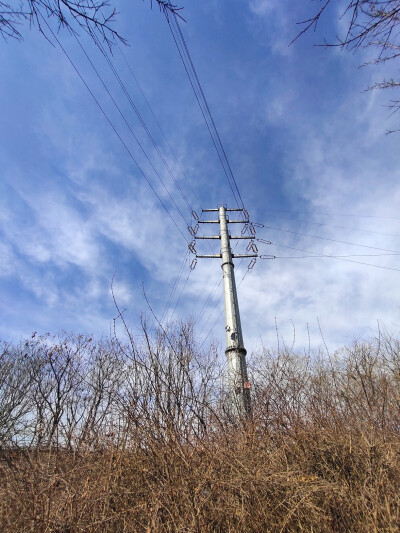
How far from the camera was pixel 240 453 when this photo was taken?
3.76 metres

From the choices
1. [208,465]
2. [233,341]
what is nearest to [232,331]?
[233,341]

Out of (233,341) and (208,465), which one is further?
(233,341)

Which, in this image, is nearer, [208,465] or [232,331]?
[208,465]

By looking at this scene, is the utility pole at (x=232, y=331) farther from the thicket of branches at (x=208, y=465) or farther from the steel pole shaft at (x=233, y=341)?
the thicket of branches at (x=208, y=465)

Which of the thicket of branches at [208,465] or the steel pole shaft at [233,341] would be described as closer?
the thicket of branches at [208,465]

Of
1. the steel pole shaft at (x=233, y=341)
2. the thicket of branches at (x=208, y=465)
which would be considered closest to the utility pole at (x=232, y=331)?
the steel pole shaft at (x=233, y=341)

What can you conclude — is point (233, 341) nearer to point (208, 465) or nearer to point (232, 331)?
point (232, 331)

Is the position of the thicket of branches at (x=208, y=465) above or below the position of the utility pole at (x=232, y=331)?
below

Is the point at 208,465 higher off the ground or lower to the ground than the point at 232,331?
lower

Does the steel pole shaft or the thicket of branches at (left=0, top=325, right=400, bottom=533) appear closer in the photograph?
the thicket of branches at (left=0, top=325, right=400, bottom=533)

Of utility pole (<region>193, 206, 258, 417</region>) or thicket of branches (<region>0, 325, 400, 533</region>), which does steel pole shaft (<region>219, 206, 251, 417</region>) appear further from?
thicket of branches (<region>0, 325, 400, 533</region>)

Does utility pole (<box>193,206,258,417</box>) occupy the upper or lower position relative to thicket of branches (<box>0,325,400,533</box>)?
upper

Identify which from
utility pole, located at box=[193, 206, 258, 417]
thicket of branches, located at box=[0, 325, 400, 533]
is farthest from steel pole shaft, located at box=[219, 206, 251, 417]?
thicket of branches, located at box=[0, 325, 400, 533]

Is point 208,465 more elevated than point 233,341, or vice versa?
point 233,341
